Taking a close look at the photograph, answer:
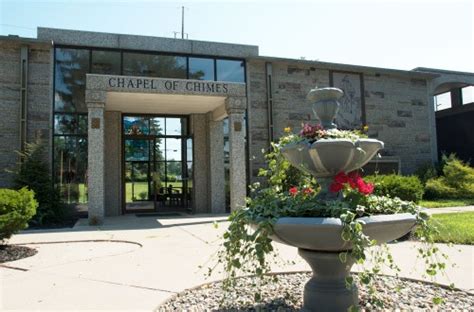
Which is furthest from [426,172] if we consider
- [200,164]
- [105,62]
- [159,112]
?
[105,62]

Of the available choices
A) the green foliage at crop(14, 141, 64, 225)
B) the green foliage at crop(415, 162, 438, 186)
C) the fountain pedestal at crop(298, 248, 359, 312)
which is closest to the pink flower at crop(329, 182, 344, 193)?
the fountain pedestal at crop(298, 248, 359, 312)

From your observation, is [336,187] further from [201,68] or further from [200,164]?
[201,68]

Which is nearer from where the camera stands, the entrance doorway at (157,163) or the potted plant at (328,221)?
the potted plant at (328,221)

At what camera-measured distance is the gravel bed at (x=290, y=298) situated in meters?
3.92

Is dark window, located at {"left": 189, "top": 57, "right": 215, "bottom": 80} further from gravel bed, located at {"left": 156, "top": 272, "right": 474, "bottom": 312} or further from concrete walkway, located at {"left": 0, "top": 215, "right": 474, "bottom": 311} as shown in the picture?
gravel bed, located at {"left": 156, "top": 272, "right": 474, "bottom": 312}

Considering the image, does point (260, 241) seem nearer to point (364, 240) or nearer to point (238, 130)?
point (364, 240)

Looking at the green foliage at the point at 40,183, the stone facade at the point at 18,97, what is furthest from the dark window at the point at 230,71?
the green foliage at the point at 40,183

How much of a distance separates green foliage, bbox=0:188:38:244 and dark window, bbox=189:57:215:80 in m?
8.81

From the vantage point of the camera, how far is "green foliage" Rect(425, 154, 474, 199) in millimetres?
16422

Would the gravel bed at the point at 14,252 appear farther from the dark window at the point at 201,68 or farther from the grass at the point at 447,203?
the grass at the point at 447,203

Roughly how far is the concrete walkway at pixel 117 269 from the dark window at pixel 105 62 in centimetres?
647

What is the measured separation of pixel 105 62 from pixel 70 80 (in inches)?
51.9

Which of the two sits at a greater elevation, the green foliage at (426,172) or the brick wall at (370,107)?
the brick wall at (370,107)

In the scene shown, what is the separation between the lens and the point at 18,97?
13.1 metres
